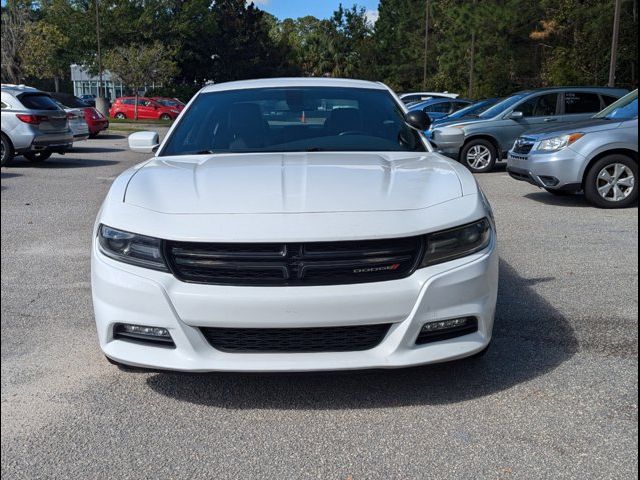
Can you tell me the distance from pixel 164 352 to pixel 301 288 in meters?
0.71

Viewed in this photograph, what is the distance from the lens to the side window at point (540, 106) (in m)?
14.1

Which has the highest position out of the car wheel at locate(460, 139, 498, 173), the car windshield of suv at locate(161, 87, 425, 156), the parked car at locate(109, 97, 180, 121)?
the car windshield of suv at locate(161, 87, 425, 156)

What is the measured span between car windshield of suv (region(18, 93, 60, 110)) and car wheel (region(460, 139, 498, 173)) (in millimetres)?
8828

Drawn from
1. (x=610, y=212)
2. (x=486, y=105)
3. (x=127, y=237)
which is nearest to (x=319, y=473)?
(x=127, y=237)

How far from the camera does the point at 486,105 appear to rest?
56.0ft

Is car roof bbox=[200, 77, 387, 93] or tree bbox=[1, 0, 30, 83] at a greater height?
tree bbox=[1, 0, 30, 83]

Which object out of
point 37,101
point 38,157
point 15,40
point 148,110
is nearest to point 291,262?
point 37,101

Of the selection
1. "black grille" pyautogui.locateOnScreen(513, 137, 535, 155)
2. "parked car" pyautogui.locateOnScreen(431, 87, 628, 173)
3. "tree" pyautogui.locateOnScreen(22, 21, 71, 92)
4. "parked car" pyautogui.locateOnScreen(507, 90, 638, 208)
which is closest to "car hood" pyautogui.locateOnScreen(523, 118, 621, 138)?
"parked car" pyautogui.locateOnScreen(507, 90, 638, 208)

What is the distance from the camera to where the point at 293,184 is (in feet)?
11.6

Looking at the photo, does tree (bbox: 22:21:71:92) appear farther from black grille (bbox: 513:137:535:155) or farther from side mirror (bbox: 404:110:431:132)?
side mirror (bbox: 404:110:431:132)

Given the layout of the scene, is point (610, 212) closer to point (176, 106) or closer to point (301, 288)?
point (301, 288)

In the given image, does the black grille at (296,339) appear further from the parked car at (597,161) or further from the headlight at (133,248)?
the parked car at (597,161)

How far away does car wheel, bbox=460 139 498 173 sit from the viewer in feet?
46.5

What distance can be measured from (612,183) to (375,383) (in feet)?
23.1
